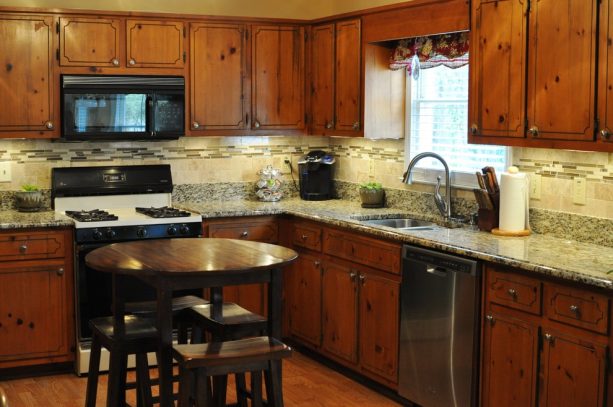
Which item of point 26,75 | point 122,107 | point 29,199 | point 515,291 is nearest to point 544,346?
point 515,291

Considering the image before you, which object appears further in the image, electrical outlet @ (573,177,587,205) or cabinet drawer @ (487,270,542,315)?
electrical outlet @ (573,177,587,205)

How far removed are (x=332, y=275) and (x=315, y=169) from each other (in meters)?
1.12

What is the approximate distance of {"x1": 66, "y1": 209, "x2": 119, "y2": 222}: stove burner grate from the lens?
5.33m

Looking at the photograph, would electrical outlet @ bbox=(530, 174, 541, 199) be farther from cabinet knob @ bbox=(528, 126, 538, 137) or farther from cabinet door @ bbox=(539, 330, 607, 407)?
cabinet door @ bbox=(539, 330, 607, 407)

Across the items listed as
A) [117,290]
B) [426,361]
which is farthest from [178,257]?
[426,361]

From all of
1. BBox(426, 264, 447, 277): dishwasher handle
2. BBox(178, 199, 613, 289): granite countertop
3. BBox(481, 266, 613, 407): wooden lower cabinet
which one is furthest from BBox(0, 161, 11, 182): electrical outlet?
→ BBox(481, 266, 613, 407): wooden lower cabinet

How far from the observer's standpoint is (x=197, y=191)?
6.27 metres

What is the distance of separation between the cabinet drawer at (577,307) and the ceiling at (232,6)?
2.62 meters

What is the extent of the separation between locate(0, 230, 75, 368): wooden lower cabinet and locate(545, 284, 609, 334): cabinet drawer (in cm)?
287

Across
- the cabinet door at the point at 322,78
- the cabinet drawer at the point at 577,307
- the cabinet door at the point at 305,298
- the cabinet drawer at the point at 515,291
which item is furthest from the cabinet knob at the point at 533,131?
the cabinet door at the point at 322,78

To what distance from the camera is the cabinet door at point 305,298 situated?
555 cm

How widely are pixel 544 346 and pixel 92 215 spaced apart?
9.56 ft

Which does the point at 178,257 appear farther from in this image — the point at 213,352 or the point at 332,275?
the point at 332,275

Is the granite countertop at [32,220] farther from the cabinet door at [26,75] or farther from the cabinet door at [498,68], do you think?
the cabinet door at [498,68]
